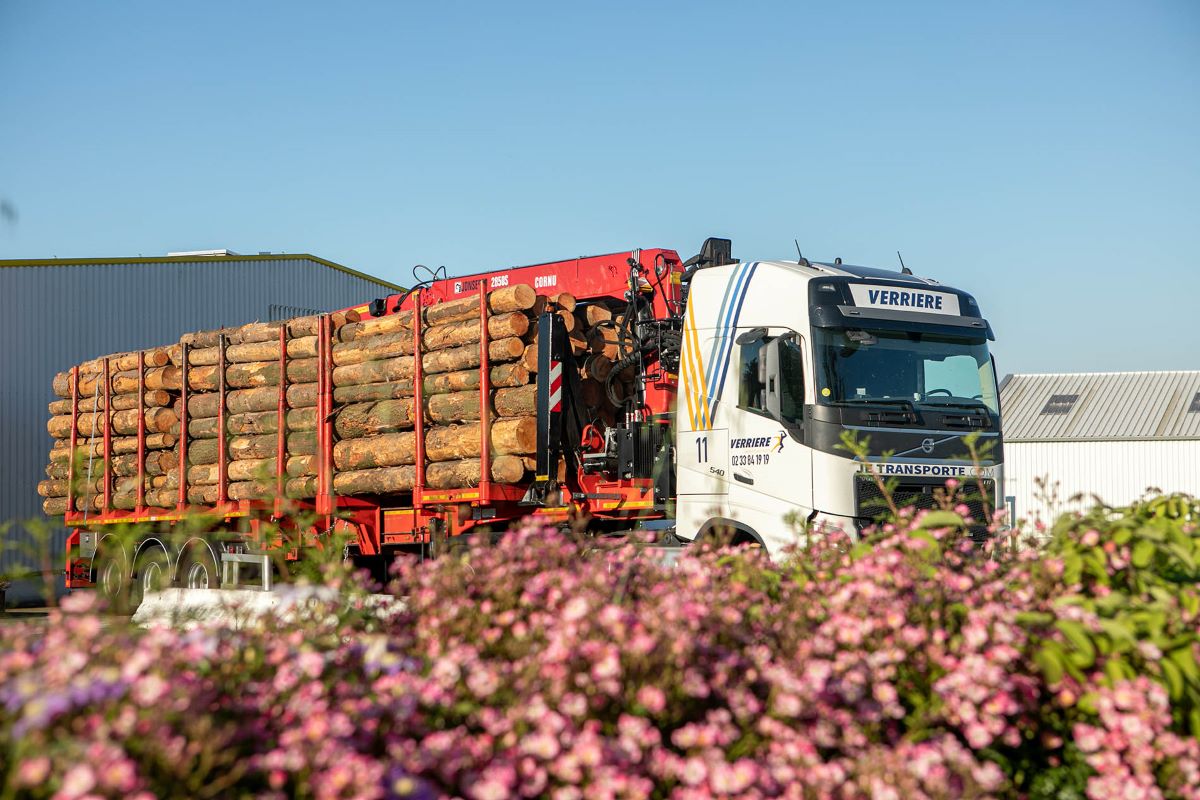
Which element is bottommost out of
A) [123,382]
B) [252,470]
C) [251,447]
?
[252,470]

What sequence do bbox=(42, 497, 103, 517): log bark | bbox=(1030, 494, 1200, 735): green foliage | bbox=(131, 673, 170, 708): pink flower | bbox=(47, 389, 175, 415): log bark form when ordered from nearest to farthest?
1. bbox=(131, 673, 170, 708): pink flower
2. bbox=(1030, 494, 1200, 735): green foliage
3. bbox=(47, 389, 175, 415): log bark
4. bbox=(42, 497, 103, 517): log bark

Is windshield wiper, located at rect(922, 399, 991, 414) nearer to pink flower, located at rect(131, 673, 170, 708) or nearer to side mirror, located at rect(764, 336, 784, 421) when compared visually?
side mirror, located at rect(764, 336, 784, 421)

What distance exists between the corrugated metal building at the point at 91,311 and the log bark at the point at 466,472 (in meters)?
12.7

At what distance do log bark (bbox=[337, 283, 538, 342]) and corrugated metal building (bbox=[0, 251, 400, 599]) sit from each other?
37.9 feet

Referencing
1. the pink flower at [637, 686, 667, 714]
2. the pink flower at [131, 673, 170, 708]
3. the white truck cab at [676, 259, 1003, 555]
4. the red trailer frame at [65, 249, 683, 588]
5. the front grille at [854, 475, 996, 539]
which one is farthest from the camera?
the red trailer frame at [65, 249, 683, 588]

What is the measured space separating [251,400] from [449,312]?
3598mm

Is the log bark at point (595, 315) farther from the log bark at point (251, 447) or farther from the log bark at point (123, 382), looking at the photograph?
the log bark at point (123, 382)

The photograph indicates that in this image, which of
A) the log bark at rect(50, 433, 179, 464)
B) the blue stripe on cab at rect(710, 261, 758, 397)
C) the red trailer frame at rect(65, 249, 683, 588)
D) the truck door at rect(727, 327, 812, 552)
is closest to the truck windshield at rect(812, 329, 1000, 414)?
the truck door at rect(727, 327, 812, 552)

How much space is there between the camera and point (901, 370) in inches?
374

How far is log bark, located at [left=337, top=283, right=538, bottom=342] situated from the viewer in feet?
35.7

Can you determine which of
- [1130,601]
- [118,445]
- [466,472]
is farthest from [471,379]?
[1130,601]

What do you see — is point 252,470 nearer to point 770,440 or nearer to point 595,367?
point 595,367

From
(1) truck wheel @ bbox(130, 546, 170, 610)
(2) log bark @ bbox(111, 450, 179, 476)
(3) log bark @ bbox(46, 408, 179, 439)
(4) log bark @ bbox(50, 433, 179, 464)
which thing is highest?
(3) log bark @ bbox(46, 408, 179, 439)

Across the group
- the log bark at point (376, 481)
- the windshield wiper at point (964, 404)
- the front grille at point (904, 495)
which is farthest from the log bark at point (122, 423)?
the windshield wiper at point (964, 404)
